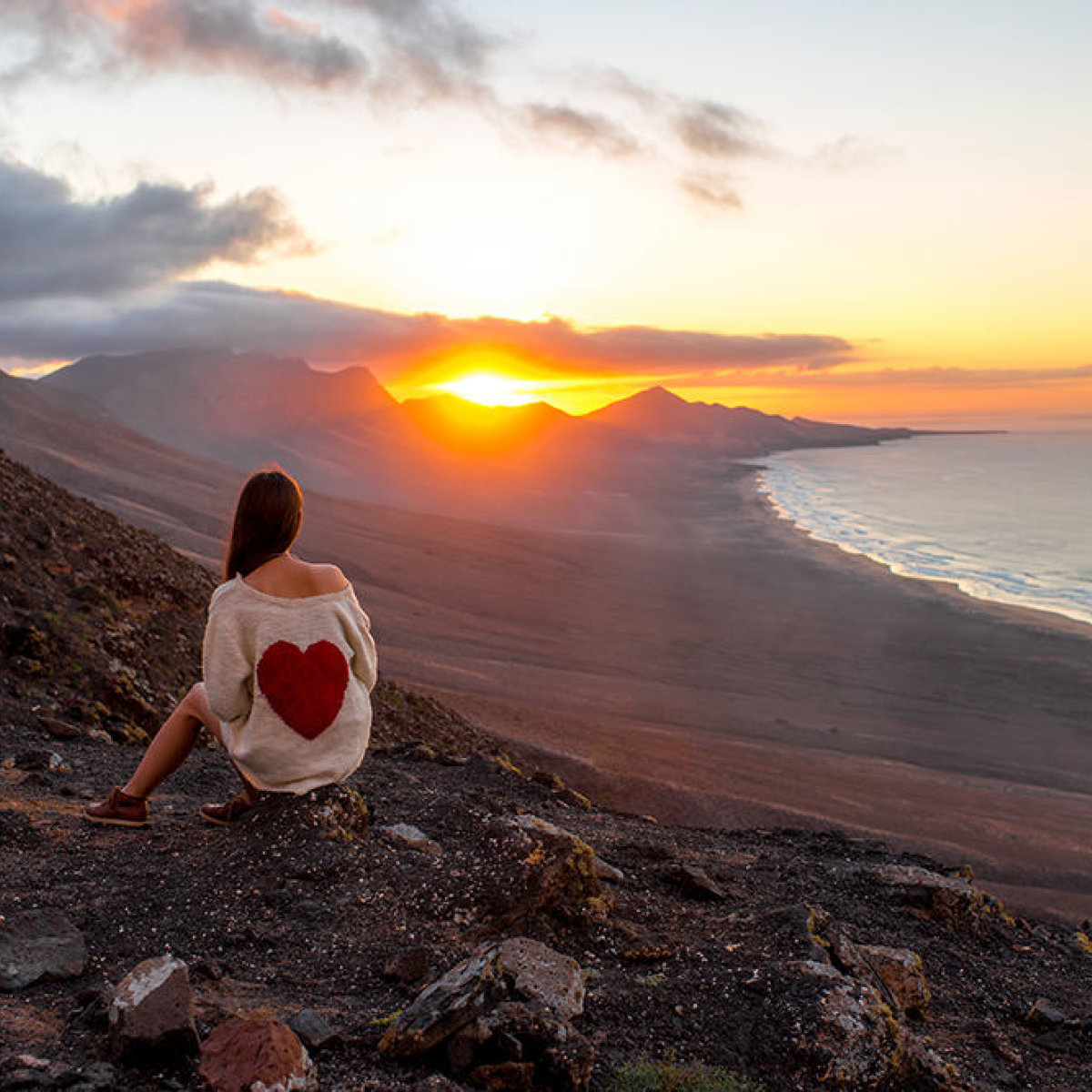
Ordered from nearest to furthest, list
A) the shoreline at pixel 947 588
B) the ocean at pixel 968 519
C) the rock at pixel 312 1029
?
1. the rock at pixel 312 1029
2. the shoreline at pixel 947 588
3. the ocean at pixel 968 519

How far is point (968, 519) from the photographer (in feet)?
173

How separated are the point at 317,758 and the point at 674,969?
167 cm

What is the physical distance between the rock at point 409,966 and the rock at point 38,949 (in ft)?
3.24

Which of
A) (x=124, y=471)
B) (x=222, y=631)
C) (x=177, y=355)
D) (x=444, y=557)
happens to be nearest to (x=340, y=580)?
(x=222, y=631)

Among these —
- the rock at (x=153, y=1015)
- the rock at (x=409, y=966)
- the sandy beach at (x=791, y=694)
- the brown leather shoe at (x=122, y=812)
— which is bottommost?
the sandy beach at (x=791, y=694)

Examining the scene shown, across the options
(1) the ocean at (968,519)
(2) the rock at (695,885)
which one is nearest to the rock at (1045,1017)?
(2) the rock at (695,885)

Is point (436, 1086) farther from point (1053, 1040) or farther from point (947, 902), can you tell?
point (947, 902)

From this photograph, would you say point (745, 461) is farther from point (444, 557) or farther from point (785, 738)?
point (785, 738)

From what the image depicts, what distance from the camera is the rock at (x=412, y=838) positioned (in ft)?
Answer: 14.1

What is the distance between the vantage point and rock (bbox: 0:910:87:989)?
291 centimetres

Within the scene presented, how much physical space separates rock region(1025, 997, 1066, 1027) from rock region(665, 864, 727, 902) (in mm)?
1388

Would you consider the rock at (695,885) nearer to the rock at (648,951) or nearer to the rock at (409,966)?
the rock at (648,951)

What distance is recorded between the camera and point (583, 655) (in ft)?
67.7

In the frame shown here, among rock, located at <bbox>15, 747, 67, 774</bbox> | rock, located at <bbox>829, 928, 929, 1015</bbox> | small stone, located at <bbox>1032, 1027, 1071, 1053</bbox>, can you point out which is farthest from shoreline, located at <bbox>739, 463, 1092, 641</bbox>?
rock, located at <bbox>15, 747, 67, 774</bbox>
